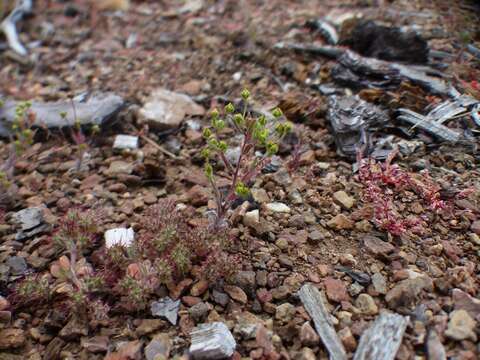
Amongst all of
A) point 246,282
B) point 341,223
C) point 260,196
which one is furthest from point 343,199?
point 246,282

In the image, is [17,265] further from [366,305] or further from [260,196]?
[366,305]

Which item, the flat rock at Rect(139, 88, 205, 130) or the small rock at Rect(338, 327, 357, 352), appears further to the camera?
the flat rock at Rect(139, 88, 205, 130)

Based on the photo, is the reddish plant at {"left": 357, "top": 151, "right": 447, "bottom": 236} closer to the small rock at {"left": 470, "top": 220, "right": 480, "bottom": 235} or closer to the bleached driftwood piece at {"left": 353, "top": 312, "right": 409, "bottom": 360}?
the small rock at {"left": 470, "top": 220, "right": 480, "bottom": 235}

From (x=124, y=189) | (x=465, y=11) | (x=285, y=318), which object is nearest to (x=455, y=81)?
(x=465, y=11)

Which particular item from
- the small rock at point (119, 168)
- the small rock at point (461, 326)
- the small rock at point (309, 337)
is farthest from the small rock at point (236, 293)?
the small rock at point (119, 168)

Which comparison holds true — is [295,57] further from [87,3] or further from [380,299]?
[87,3]

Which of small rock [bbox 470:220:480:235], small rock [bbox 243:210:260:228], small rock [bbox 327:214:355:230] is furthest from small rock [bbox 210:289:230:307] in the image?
small rock [bbox 470:220:480:235]

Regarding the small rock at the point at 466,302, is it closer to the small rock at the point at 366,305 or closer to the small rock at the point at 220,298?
the small rock at the point at 366,305
